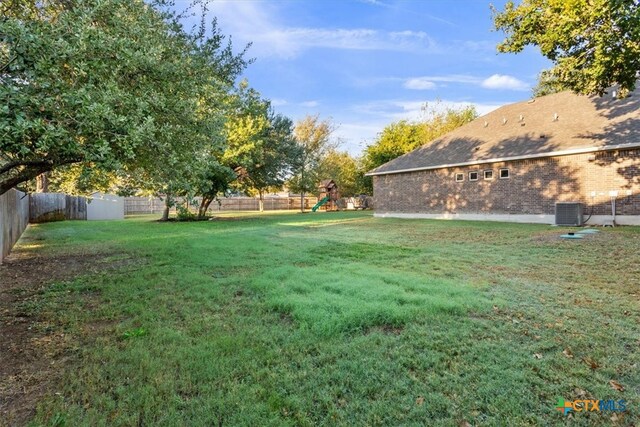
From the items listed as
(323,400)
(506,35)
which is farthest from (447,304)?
(506,35)

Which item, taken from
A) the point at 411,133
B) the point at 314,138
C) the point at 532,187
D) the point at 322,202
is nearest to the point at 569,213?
the point at 532,187

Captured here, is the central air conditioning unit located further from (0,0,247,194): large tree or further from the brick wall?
(0,0,247,194): large tree

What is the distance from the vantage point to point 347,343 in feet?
10.3

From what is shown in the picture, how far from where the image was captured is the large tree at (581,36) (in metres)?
5.90

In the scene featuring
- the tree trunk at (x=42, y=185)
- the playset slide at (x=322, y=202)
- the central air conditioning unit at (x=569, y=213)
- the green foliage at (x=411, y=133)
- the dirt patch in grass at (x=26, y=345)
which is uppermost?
the green foliage at (x=411, y=133)

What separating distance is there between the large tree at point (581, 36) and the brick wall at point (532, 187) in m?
5.68

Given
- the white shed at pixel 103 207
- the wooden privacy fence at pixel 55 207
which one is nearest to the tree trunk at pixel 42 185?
the wooden privacy fence at pixel 55 207

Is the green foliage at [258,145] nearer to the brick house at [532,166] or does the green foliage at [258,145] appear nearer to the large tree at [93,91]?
the brick house at [532,166]

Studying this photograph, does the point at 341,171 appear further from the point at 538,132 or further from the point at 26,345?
the point at 26,345

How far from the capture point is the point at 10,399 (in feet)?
7.73

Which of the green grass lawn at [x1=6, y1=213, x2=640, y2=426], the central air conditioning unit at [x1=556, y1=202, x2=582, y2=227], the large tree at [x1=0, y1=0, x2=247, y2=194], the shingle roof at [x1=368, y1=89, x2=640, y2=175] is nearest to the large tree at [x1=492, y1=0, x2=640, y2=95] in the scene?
the green grass lawn at [x1=6, y1=213, x2=640, y2=426]

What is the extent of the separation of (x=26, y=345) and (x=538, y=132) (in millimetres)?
17739

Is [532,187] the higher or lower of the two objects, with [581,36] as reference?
lower

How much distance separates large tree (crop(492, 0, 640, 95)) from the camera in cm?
590
